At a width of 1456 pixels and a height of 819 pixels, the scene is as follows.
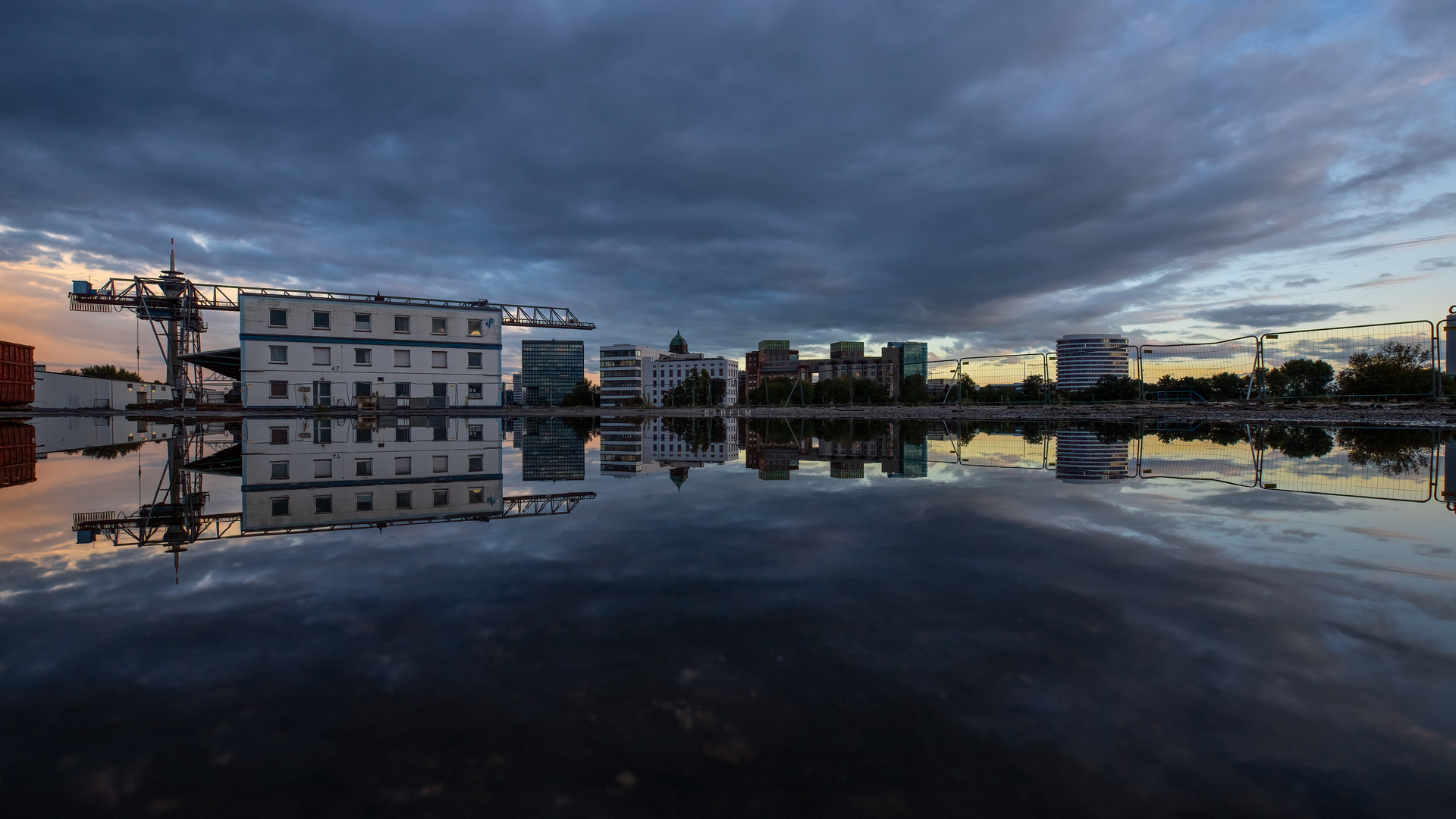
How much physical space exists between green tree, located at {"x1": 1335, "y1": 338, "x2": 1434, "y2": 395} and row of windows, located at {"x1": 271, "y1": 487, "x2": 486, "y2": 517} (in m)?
29.7

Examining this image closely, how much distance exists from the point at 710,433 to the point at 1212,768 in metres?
19.7

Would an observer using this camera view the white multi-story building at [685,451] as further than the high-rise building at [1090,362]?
No

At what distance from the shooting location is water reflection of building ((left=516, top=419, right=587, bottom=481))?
9.30 m

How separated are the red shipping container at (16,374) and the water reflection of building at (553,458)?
4024cm

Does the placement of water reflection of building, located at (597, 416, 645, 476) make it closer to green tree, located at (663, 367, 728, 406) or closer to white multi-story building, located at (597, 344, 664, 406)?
green tree, located at (663, 367, 728, 406)

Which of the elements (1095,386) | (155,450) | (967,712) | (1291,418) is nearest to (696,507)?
(967,712)

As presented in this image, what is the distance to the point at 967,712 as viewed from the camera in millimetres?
2123

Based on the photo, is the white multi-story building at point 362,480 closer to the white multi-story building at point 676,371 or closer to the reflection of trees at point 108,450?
the reflection of trees at point 108,450

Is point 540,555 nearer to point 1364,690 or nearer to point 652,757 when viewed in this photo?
point 652,757

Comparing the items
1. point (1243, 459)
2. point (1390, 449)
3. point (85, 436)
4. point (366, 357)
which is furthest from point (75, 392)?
point (1390, 449)

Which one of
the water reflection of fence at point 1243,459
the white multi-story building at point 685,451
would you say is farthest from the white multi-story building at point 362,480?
the water reflection of fence at point 1243,459

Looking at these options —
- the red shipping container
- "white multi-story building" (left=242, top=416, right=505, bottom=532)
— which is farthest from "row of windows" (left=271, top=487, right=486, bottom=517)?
the red shipping container

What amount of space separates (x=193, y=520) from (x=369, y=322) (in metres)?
40.2

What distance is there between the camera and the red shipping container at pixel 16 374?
36.4 metres
